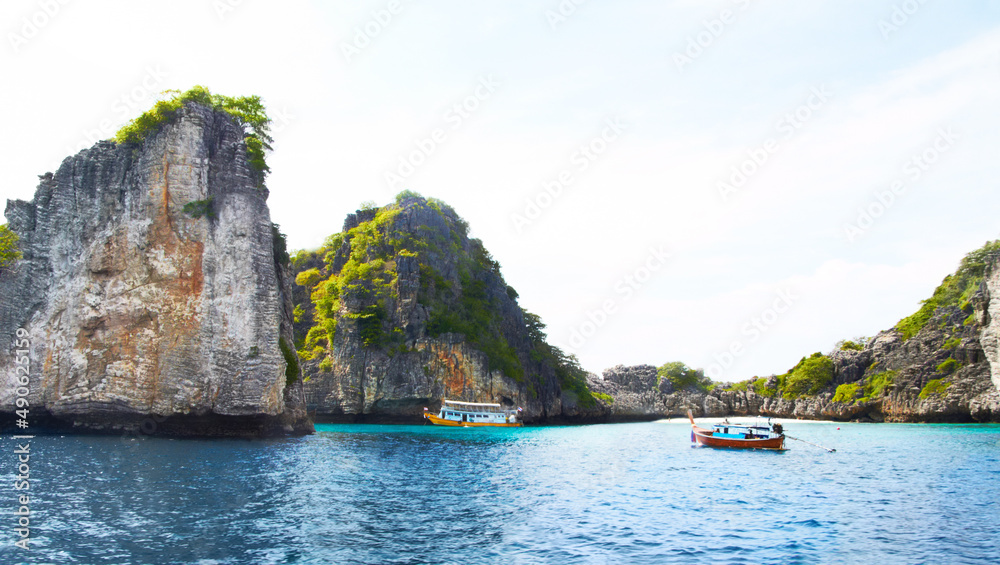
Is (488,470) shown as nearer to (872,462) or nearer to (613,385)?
(872,462)

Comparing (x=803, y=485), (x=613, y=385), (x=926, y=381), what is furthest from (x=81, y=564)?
(x=613, y=385)

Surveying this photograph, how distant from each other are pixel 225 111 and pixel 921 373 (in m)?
84.2

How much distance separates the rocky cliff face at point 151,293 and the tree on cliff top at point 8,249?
21.5 inches

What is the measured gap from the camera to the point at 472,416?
74812 millimetres

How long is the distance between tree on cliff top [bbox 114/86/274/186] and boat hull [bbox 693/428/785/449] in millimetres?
39980

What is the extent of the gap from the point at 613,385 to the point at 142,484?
123 m

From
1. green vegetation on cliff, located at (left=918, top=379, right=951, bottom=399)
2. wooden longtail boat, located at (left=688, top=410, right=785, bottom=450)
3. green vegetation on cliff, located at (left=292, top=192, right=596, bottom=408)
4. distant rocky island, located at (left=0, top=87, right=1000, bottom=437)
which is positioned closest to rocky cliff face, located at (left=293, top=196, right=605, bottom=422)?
green vegetation on cliff, located at (left=292, top=192, right=596, bottom=408)

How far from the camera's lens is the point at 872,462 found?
1315 inches

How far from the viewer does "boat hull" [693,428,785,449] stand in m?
42.0

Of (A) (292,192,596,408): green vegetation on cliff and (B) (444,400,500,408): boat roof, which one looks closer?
(B) (444,400,500,408): boat roof

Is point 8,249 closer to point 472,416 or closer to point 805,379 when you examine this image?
point 472,416

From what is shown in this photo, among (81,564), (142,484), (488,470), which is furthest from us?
(488,470)

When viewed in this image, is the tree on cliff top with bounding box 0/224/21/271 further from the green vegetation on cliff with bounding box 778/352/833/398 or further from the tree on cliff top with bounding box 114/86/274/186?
the green vegetation on cliff with bounding box 778/352/833/398

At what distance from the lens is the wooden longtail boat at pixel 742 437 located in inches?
1655
